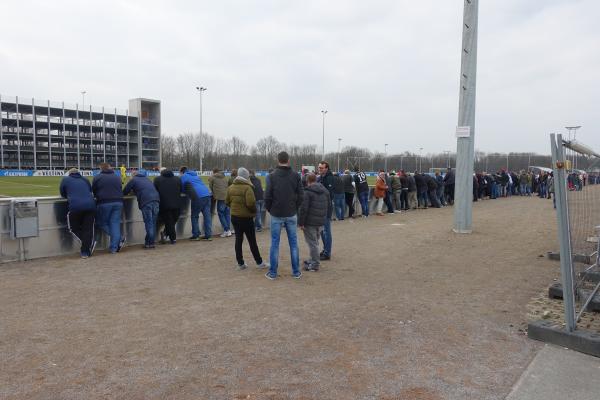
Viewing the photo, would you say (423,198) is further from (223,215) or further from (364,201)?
(223,215)

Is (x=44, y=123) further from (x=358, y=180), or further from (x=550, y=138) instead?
(x=550, y=138)

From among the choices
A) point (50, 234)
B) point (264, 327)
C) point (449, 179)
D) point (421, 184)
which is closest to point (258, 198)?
point (50, 234)

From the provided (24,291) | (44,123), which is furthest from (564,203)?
(44,123)

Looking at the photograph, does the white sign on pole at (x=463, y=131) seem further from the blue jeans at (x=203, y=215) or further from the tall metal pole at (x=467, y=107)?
the blue jeans at (x=203, y=215)

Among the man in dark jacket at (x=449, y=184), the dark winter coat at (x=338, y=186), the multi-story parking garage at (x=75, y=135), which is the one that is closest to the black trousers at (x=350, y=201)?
the dark winter coat at (x=338, y=186)

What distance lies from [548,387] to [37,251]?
28.3ft

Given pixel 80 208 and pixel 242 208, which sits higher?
pixel 242 208

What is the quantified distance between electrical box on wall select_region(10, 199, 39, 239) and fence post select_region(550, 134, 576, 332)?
849cm

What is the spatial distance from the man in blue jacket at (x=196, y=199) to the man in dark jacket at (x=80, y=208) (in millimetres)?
2429

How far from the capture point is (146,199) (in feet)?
32.8

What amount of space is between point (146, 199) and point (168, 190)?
633 mm

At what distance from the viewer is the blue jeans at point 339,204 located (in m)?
15.5

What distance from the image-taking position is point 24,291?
6.48 m

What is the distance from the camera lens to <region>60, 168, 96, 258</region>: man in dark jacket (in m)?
8.78
